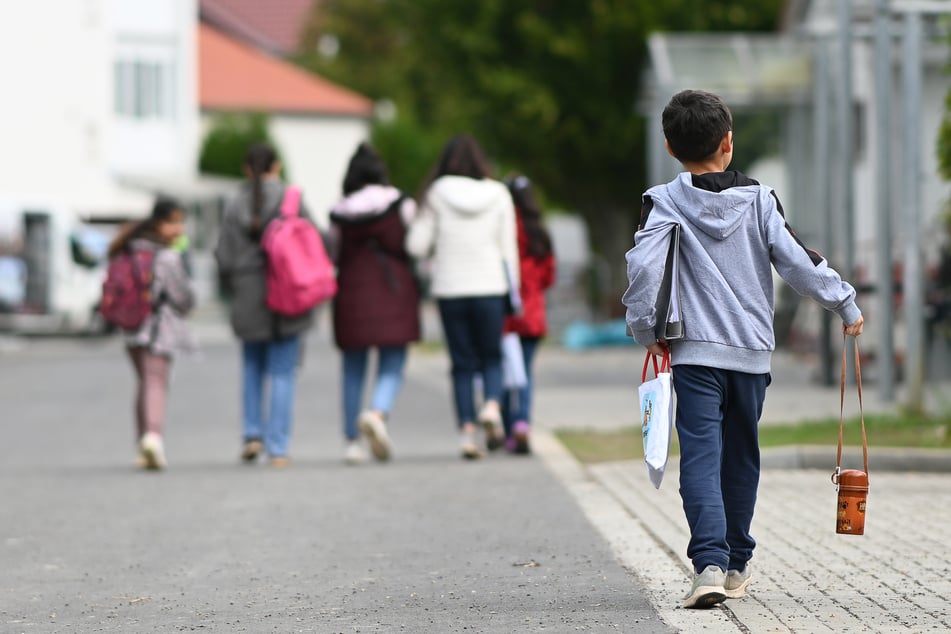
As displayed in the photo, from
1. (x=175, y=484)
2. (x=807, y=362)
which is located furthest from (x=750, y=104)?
(x=175, y=484)

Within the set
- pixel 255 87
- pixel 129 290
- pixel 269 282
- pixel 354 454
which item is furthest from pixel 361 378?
pixel 255 87

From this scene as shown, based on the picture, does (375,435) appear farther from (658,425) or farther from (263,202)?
(658,425)

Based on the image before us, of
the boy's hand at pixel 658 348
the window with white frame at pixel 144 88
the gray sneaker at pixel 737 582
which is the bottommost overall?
the gray sneaker at pixel 737 582

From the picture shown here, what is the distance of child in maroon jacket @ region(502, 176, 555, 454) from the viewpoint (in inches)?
427

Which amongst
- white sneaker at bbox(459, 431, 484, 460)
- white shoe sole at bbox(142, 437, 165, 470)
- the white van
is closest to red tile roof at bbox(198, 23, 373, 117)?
the white van

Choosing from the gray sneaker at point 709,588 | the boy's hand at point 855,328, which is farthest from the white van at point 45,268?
the boy's hand at point 855,328

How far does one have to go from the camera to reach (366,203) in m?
10.6

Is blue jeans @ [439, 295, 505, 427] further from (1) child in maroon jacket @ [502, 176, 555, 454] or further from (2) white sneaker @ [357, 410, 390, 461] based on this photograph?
(2) white sneaker @ [357, 410, 390, 461]

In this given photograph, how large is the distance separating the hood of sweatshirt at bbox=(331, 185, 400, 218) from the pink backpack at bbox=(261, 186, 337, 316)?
0.24 meters

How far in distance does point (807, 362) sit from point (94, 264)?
1276 cm

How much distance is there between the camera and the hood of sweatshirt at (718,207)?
5.53 m

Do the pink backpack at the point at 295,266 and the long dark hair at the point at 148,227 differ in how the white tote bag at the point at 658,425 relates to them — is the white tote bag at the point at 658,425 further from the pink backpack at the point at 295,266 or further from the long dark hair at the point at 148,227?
the long dark hair at the point at 148,227

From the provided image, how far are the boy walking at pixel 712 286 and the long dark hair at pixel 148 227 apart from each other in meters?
5.70

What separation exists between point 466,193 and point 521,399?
4.27ft
